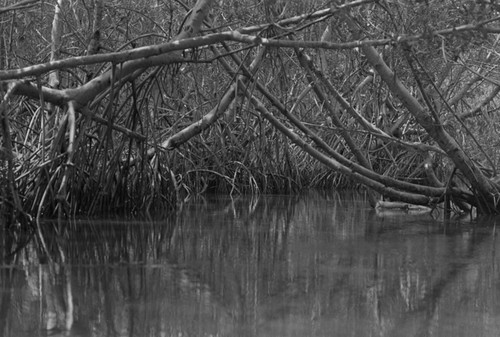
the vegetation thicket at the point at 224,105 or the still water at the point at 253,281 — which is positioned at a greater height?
the vegetation thicket at the point at 224,105

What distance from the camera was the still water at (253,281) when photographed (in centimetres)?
293

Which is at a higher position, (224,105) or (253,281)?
(224,105)

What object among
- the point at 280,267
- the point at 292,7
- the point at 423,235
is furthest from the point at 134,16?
the point at 280,267

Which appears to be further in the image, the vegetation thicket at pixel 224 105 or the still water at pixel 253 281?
the vegetation thicket at pixel 224 105

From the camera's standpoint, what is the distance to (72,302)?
319cm

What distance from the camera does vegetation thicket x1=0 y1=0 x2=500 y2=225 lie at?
522cm

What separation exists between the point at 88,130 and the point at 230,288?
3199mm

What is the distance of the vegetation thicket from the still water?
23.7 inches

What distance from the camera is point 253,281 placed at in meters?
3.74

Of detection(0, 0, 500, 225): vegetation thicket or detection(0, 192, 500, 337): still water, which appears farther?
detection(0, 0, 500, 225): vegetation thicket

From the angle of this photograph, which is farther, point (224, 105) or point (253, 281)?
point (224, 105)

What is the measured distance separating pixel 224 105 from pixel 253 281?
3.69 meters

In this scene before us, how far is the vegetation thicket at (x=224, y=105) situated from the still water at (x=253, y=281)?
601mm

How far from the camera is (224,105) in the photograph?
23.9 feet
